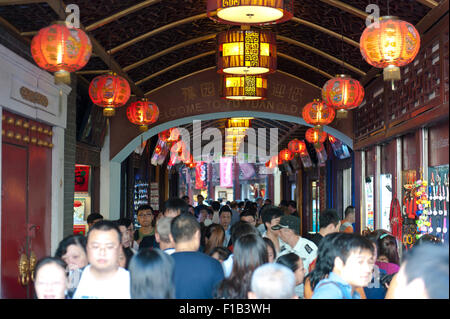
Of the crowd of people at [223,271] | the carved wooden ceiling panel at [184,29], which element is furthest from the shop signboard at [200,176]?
the crowd of people at [223,271]

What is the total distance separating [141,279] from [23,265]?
13.4 ft

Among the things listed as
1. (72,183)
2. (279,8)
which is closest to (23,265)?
(72,183)

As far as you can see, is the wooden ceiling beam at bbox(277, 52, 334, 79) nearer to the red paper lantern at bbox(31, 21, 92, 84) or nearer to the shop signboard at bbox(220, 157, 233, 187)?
the red paper lantern at bbox(31, 21, 92, 84)

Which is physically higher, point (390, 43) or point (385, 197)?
point (390, 43)

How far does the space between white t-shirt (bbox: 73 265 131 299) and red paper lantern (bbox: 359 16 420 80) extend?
2953 mm

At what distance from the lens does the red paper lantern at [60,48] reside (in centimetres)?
518

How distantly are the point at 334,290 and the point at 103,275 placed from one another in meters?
1.33

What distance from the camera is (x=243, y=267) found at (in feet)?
12.7

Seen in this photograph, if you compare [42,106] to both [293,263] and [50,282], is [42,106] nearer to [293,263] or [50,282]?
[293,263]

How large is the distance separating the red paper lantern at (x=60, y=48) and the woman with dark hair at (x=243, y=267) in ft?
7.41

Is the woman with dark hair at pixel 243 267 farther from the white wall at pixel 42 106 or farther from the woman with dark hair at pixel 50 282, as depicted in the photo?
the white wall at pixel 42 106

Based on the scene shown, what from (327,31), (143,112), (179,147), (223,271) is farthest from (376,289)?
(179,147)

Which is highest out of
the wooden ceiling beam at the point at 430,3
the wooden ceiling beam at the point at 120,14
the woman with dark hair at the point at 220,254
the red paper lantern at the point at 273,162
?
the wooden ceiling beam at the point at 120,14

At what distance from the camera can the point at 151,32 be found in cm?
877
